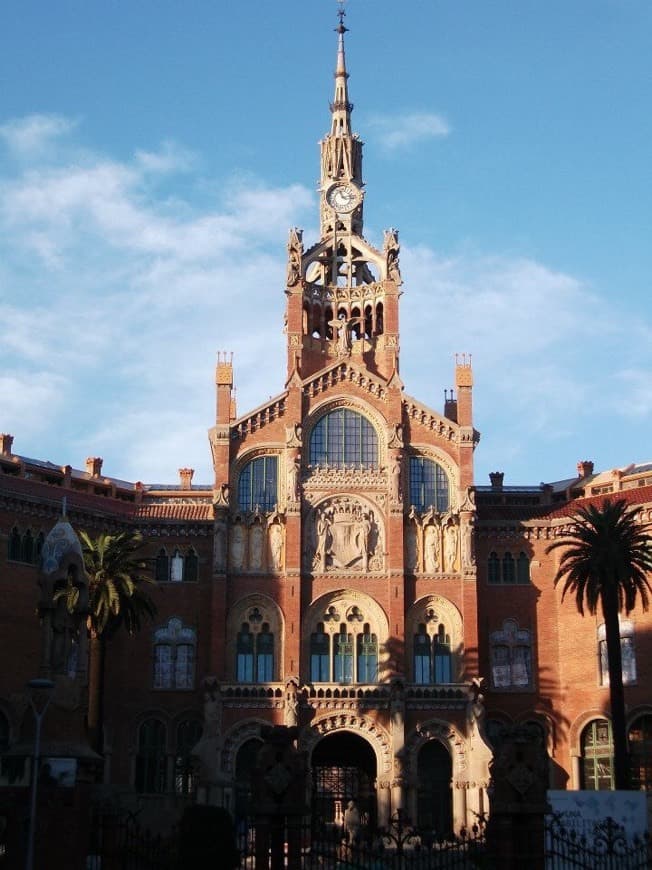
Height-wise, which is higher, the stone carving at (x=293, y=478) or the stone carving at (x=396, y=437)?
the stone carving at (x=396, y=437)

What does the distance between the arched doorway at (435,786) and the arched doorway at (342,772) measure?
264 cm

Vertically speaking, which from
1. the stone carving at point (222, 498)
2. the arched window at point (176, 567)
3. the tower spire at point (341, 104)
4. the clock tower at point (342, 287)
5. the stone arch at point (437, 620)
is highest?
the tower spire at point (341, 104)

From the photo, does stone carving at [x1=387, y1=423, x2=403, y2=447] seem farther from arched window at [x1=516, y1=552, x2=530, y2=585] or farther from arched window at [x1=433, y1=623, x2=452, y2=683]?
arched window at [x1=433, y1=623, x2=452, y2=683]

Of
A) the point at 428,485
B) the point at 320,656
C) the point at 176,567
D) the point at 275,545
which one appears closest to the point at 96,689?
the point at 176,567

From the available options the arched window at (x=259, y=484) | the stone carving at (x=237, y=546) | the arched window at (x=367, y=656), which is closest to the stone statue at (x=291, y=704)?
the arched window at (x=367, y=656)

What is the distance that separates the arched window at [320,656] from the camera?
2847 inches

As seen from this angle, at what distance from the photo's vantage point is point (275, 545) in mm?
73625

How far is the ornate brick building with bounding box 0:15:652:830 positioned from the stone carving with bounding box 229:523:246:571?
0.11 metres

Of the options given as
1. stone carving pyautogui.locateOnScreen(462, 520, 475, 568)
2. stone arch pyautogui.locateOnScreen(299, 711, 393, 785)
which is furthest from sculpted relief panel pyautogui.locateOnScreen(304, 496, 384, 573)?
stone arch pyautogui.locateOnScreen(299, 711, 393, 785)

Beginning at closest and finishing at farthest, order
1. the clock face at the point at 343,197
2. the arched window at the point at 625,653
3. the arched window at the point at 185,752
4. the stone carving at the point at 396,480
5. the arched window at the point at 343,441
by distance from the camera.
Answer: the arched window at the point at 185,752, the arched window at the point at 625,653, the stone carving at the point at 396,480, the arched window at the point at 343,441, the clock face at the point at 343,197

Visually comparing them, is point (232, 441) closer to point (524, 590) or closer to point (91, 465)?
point (91, 465)

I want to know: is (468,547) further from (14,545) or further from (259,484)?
(14,545)

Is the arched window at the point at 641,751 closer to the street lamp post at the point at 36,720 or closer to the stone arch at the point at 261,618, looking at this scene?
the stone arch at the point at 261,618

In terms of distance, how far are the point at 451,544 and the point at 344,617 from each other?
714 cm
